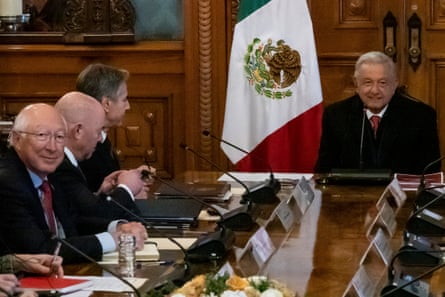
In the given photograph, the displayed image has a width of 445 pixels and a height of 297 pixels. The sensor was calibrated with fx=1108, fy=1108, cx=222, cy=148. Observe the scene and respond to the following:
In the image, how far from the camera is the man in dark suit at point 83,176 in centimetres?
398

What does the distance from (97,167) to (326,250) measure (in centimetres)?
160

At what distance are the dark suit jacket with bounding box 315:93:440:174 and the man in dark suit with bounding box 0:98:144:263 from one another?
1.89m

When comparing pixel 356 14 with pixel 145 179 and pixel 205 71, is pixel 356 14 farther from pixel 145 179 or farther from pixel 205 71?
pixel 145 179

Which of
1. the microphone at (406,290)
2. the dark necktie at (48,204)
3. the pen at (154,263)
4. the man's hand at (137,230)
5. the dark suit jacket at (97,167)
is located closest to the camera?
the microphone at (406,290)

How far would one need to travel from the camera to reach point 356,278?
2.80 m

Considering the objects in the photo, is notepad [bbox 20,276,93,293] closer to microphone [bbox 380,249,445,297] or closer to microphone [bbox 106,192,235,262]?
microphone [bbox 106,192,235,262]

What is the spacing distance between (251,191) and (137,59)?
2.65 meters

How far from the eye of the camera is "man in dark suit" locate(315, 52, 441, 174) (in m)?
5.32

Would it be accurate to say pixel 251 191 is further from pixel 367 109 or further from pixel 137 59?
pixel 137 59

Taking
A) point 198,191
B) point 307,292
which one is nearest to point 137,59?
point 198,191

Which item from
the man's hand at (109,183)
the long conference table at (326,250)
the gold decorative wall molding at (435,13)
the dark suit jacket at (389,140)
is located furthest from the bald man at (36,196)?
the gold decorative wall molding at (435,13)

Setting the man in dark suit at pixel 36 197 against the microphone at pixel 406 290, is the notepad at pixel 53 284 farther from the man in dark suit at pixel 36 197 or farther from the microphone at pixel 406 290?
the microphone at pixel 406 290

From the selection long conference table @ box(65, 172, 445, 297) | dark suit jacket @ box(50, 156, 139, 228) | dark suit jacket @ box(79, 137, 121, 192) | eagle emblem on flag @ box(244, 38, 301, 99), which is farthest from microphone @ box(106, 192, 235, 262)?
eagle emblem on flag @ box(244, 38, 301, 99)

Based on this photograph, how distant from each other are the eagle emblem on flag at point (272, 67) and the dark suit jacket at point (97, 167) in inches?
64.1
